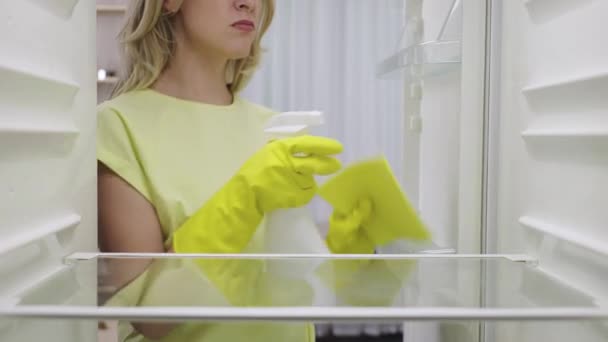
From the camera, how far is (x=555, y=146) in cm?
94

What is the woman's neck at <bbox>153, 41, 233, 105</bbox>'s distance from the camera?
3.64 ft

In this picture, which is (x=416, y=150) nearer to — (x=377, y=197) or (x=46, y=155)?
(x=377, y=197)

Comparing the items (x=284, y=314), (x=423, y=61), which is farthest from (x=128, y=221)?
(x=423, y=61)

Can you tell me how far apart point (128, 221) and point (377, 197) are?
44cm

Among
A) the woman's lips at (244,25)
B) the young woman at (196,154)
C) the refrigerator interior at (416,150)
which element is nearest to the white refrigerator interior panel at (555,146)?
the refrigerator interior at (416,150)

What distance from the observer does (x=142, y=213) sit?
105 centimetres

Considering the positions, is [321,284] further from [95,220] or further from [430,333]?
[430,333]

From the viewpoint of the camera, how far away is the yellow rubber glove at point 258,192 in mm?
1026

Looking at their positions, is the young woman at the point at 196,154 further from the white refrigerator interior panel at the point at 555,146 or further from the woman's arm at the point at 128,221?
the white refrigerator interior panel at the point at 555,146

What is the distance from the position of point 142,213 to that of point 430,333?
→ 656mm

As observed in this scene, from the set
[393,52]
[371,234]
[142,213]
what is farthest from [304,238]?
[393,52]

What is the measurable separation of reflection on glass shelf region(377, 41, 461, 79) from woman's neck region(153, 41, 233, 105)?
32cm

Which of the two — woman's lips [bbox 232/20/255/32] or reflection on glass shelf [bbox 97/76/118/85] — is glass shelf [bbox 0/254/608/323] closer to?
reflection on glass shelf [bbox 97/76/118/85]

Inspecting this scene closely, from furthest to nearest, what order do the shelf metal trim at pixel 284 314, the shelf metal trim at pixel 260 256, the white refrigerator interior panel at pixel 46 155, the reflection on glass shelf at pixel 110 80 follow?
the reflection on glass shelf at pixel 110 80 → the shelf metal trim at pixel 260 256 → the white refrigerator interior panel at pixel 46 155 → the shelf metal trim at pixel 284 314
